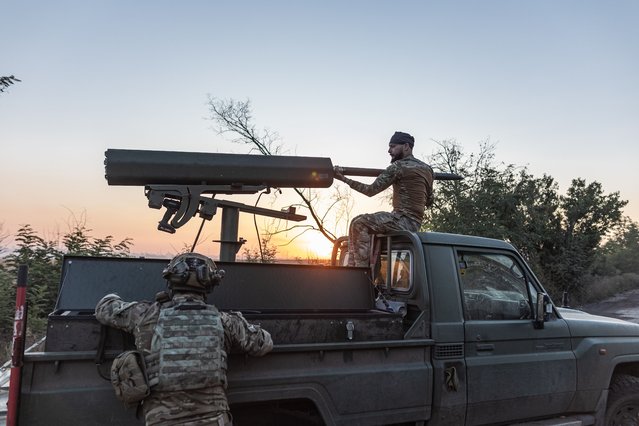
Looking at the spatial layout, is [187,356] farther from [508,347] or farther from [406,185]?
[406,185]

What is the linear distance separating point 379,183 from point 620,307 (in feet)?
71.0

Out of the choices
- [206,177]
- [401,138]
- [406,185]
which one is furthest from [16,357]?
[401,138]

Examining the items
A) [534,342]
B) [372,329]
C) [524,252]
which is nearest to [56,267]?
[372,329]

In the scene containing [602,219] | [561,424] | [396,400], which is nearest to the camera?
[396,400]

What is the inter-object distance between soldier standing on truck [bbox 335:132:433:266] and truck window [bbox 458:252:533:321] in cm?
68

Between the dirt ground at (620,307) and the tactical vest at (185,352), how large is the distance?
18.7 metres

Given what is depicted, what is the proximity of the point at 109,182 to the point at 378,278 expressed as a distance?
235cm

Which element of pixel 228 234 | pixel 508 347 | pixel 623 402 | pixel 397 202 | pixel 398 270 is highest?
pixel 397 202

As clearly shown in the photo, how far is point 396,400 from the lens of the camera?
3.31 m

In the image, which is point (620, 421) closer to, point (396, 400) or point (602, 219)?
point (396, 400)

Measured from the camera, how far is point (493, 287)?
162 inches

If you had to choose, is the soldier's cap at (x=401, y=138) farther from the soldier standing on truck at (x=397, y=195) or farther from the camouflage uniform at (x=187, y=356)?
the camouflage uniform at (x=187, y=356)

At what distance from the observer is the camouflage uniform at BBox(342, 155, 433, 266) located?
4305 millimetres

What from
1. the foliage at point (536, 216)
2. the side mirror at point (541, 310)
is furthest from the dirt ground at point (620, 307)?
the side mirror at point (541, 310)
